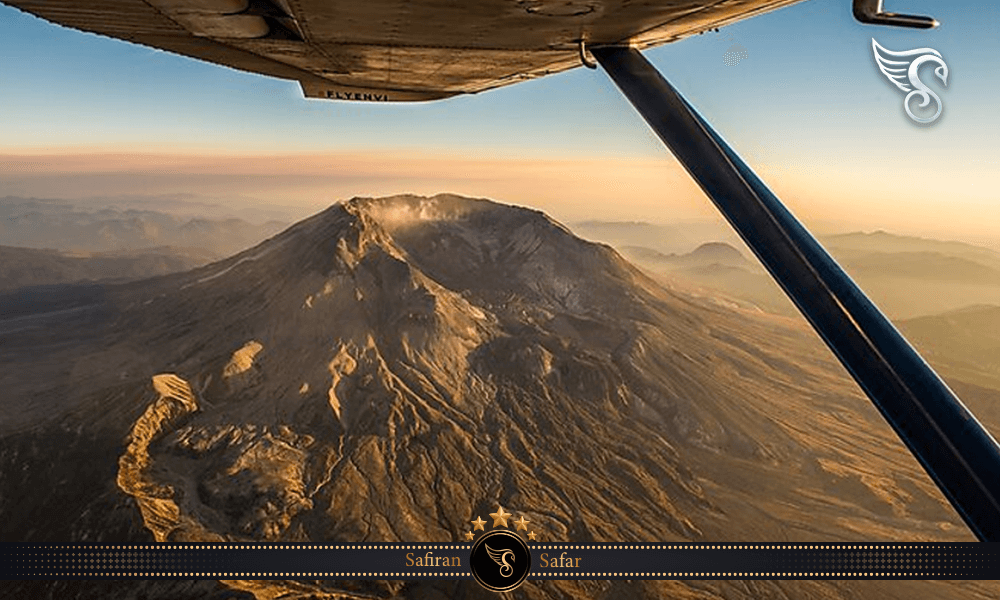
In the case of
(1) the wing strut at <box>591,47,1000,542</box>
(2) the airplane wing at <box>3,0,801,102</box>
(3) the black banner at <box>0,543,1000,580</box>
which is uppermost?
(2) the airplane wing at <box>3,0,801,102</box>

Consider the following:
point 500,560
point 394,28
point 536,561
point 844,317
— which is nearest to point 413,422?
point 500,560

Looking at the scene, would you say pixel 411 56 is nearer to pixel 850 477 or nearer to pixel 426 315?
pixel 426 315

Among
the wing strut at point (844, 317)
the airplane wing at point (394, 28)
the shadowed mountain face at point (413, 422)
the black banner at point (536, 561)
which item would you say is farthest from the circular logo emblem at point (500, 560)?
the shadowed mountain face at point (413, 422)

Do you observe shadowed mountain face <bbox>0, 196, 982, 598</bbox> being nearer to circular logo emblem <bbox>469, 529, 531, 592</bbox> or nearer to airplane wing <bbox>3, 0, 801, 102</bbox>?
circular logo emblem <bbox>469, 529, 531, 592</bbox>

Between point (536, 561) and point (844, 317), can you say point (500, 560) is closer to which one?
point (536, 561)

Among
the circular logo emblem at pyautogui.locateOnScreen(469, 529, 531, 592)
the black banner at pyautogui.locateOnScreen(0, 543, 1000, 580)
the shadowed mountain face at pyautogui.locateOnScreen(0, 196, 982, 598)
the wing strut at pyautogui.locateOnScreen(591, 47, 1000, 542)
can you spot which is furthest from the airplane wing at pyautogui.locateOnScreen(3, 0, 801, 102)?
the shadowed mountain face at pyautogui.locateOnScreen(0, 196, 982, 598)

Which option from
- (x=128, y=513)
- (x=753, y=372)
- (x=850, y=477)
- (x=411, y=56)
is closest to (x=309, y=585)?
(x=128, y=513)
